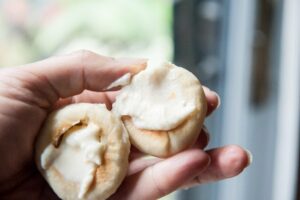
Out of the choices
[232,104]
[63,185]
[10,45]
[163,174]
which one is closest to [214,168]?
[163,174]

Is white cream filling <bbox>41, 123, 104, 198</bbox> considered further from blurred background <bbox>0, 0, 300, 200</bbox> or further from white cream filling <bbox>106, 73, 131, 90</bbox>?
blurred background <bbox>0, 0, 300, 200</bbox>

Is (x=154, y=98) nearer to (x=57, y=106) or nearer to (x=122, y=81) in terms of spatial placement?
(x=122, y=81)

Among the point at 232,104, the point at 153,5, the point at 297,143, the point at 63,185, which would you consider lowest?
the point at 297,143

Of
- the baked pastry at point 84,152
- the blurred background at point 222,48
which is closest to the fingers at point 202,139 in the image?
the baked pastry at point 84,152

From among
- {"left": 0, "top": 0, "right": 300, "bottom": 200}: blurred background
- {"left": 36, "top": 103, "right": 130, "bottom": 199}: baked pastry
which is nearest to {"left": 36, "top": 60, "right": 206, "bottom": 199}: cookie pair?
{"left": 36, "top": 103, "right": 130, "bottom": 199}: baked pastry

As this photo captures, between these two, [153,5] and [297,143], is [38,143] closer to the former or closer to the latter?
[153,5]

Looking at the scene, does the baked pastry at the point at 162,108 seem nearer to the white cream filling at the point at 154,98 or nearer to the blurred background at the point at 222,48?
the white cream filling at the point at 154,98

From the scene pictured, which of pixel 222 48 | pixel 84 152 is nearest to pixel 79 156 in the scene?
pixel 84 152
